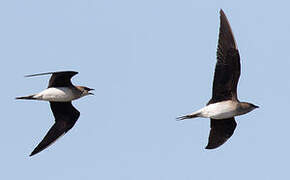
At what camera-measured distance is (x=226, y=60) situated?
20.7m

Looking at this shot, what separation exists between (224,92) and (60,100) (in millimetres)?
4179

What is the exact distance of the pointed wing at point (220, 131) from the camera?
21.5m

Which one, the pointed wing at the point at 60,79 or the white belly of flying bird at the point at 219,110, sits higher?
the pointed wing at the point at 60,79

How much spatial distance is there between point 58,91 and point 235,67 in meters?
4.53

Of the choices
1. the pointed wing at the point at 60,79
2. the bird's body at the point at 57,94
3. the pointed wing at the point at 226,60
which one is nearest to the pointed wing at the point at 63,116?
the bird's body at the point at 57,94

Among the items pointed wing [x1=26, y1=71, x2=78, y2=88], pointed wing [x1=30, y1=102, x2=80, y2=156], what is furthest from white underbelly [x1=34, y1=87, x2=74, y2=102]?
pointed wing [x1=30, y1=102, x2=80, y2=156]

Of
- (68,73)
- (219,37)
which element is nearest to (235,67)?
(219,37)

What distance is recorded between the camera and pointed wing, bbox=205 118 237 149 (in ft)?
70.5

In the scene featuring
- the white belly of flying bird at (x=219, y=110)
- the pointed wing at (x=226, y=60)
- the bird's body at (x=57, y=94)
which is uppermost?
the pointed wing at (x=226, y=60)

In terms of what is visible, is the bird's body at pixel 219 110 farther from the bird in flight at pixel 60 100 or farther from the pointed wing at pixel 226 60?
the bird in flight at pixel 60 100

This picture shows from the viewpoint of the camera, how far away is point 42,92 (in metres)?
21.5

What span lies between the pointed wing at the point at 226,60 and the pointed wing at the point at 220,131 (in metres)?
1.20

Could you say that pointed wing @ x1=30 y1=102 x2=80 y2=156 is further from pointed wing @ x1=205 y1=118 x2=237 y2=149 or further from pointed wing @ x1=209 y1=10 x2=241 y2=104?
pointed wing @ x1=209 y1=10 x2=241 y2=104

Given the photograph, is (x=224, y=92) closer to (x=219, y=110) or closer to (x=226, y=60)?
(x=219, y=110)
